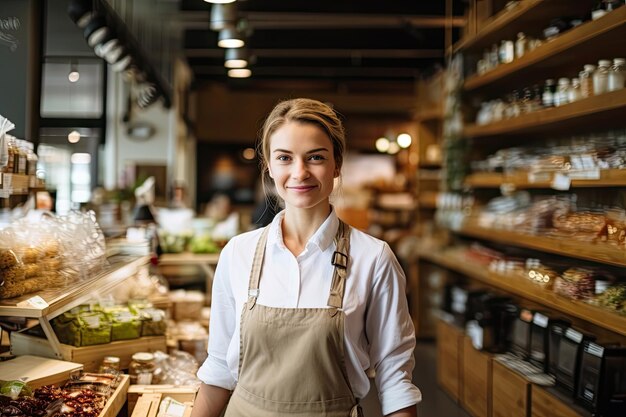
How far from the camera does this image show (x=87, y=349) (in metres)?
3.06

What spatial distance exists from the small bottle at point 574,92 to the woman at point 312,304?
2.29 metres

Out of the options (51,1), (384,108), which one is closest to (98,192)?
(51,1)

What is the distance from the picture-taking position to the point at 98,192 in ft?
24.5

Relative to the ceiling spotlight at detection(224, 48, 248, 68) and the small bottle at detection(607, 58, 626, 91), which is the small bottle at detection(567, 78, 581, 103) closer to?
the small bottle at detection(607, 58, 626, 91)

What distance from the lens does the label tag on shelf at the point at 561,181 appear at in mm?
3979

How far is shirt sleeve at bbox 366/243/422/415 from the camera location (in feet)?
6.78

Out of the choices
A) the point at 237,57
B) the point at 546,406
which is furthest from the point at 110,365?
the point at 237,57

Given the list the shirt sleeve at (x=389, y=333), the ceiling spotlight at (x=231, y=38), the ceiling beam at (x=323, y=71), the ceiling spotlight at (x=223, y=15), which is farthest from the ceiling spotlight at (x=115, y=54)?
the ceiling beam at (x=323, y=71)

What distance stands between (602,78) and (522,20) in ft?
3.91

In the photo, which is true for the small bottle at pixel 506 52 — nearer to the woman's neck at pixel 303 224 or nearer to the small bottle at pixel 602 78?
the small bottle at pixel 602 78

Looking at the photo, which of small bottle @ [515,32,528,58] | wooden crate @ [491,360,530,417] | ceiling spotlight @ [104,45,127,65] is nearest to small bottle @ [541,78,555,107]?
small bottle @ [515,32,528,58]

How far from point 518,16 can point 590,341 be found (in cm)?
219

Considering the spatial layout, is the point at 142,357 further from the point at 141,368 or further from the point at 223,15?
the point at 223,15

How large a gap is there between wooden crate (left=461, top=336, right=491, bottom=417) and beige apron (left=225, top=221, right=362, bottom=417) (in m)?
2.76
